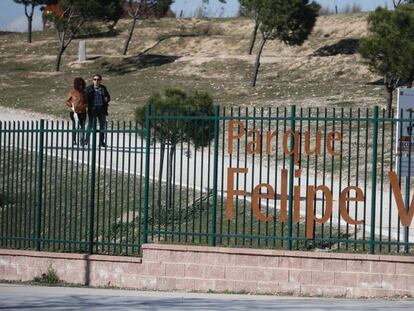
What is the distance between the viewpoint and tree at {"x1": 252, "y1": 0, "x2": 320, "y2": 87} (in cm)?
4603

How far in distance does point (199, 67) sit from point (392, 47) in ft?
62.5

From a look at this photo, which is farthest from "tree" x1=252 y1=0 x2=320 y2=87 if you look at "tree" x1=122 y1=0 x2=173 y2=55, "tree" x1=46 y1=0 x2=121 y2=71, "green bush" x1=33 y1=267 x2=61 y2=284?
"green bush" x1=33 y1=267 x2=61 y2=284

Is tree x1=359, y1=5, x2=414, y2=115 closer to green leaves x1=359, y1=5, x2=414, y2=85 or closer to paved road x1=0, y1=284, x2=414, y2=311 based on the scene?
green leaves x1=359, y1=5, x2=414, y2=85

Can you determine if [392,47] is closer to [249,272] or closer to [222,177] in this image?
[222,177]

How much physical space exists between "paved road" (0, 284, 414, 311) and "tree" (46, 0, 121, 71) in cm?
3865

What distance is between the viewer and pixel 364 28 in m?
55.3

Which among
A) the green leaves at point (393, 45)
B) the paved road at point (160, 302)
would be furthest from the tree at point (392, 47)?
the paved road at point (160, 302)

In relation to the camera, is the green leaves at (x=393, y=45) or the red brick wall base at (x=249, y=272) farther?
the green leaves at (x=393, y=45)

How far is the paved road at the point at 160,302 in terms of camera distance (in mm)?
12734

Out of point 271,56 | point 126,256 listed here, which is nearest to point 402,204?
point 126,256

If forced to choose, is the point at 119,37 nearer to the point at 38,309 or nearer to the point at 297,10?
the point at 297,10

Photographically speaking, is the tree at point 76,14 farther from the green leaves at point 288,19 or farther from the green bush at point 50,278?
the green bush at point 50,278

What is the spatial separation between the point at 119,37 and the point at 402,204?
4922 centimetres

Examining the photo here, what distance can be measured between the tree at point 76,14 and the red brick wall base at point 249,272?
124 ft
